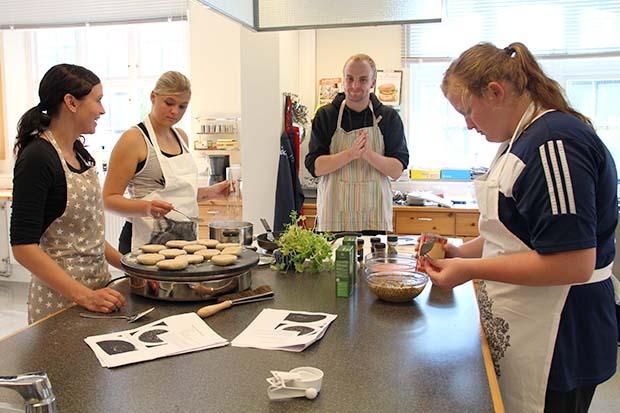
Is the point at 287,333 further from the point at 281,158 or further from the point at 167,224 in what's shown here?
the point at 281,158

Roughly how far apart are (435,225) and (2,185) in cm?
403

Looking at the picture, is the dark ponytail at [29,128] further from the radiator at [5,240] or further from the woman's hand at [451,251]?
the radiator at [5,240]

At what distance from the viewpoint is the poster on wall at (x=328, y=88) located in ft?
15.3

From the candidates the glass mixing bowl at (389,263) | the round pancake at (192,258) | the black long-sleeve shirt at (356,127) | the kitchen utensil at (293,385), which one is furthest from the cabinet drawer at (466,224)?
the kitchen utensil at (293,385)

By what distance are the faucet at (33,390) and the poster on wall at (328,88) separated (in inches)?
159

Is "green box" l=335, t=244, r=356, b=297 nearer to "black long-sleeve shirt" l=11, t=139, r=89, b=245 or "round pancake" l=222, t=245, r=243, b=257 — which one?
"round pancake" l=222, t=245, r=243, b=257

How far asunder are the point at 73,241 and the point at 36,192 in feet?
0.73

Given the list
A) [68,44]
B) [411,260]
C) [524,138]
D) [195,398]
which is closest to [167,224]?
[411,260]

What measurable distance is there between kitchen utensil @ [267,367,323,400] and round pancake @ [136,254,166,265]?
69 cm

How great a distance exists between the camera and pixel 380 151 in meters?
2.94

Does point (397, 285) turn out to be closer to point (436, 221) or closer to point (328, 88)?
point (436, 221)

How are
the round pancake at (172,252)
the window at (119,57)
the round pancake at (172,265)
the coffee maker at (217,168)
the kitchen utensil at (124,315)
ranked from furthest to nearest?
the window at (119,57) → the coffee maker at (217,168) → the round pancake at (172,252) → the round pancake at (172,265) → the kitchen utensil at (124,315)

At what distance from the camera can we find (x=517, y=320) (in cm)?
134

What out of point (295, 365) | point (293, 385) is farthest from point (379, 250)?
point (293, 385)
